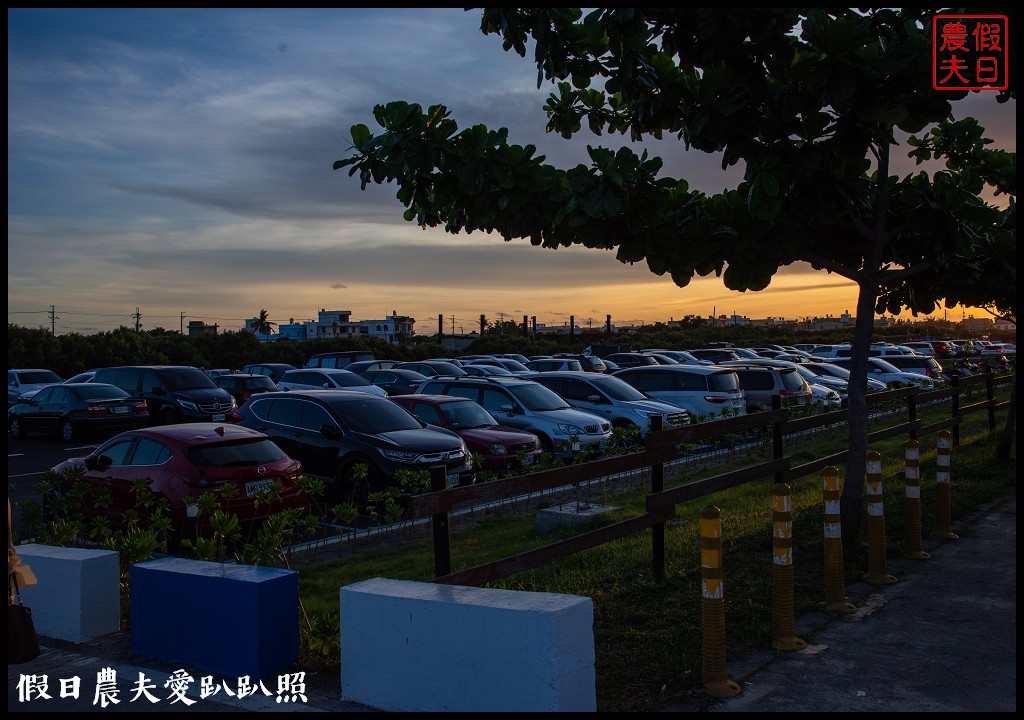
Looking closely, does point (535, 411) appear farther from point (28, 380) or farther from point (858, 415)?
point (28, 380)

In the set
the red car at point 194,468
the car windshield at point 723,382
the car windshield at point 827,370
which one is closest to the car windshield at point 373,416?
the red car at point 194,468

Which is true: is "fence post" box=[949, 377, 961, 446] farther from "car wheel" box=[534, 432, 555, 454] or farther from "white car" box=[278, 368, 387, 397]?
"white car" box=[278, 368, 387, 397]

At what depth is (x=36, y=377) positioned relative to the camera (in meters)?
28.9

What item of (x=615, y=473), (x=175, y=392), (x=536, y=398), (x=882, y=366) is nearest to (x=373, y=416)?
(x=536, y=398)

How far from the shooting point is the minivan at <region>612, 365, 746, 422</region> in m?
19.2

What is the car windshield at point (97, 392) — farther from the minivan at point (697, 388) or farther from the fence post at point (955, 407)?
A: the fence post at point (955, 407)

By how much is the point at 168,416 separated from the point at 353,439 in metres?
12.5

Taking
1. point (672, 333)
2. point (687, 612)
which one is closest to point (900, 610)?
point (687, 612)

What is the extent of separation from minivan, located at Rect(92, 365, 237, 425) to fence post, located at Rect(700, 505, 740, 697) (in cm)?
1866

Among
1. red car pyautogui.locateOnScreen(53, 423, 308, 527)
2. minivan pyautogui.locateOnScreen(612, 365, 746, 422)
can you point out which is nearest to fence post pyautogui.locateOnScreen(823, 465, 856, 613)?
red car pyautogui.locateOnScreen(53, 423, 308, 527)

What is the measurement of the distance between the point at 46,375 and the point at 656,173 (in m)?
27.3

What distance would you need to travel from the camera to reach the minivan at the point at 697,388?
19.2 m

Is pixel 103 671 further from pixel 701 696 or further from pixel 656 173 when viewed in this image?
pixel 656 173

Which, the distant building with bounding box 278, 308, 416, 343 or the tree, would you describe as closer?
the tree
